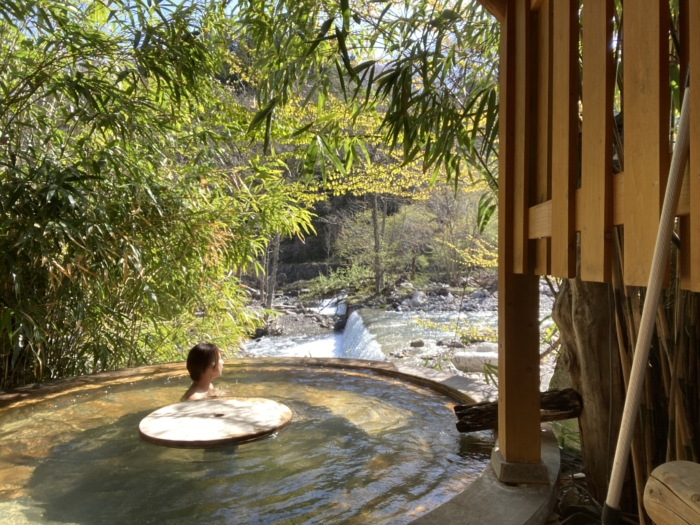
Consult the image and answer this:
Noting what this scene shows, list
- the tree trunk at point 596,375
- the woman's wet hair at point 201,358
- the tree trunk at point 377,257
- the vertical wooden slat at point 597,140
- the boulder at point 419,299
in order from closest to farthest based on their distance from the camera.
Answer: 1. the vertical wooden slat at point 597,140
2. the tree trunk at point 596,375
3. the woman's wet hair at point 201,358
4. the boulder at point 419,299
5. the tree trunk at point 377,257

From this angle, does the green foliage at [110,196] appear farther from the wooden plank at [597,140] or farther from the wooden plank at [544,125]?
the wooden plank at [597,140]

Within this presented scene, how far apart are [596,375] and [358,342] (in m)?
6.92

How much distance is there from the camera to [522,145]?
1.59m

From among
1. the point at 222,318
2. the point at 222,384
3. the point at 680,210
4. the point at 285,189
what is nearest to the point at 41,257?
the point at 222,384

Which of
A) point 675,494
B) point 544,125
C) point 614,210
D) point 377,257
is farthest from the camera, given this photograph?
point 377,257

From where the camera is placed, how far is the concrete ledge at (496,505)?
1.50 metres

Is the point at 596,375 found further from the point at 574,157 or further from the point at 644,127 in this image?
the point at 644,127

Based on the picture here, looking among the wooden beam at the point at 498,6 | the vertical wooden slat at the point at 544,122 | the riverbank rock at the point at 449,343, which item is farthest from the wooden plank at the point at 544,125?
the riverbank rock at the point at 449,343

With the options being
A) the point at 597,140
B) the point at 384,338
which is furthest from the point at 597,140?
the point at 384,338

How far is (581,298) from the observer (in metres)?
1.98

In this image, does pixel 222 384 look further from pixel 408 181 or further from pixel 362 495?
pixel 408 181

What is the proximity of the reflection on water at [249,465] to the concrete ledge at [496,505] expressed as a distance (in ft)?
0.43

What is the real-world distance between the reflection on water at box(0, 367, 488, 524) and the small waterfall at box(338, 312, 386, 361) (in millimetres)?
4821

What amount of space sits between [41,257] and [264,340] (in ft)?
23.6
